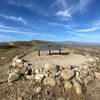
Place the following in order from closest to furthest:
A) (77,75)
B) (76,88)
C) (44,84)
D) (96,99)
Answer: (96,99)
(76,88)
(44,84)
(77,75)

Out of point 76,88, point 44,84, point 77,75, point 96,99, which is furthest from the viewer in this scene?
point 77,75

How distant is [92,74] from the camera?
10.7 feet

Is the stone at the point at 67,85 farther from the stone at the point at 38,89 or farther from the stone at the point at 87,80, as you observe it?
the stone at the point at 38,89

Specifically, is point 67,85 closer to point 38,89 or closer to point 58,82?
point 58,82

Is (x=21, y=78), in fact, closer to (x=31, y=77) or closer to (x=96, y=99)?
(x=31, y=77)

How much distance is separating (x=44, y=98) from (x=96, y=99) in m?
1.64

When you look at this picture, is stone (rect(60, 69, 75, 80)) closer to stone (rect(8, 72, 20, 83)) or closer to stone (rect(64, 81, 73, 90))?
stone (rect(64, 81, 73, 90))

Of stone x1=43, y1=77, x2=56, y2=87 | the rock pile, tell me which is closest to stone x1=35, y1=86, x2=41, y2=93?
the rock pile

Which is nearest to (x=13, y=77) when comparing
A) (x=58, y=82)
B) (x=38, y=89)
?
(x=38, y=89)

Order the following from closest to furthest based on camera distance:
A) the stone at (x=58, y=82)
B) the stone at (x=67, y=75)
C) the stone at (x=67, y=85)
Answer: the stone at (x=67, y=85), the stone at (x=58, y=82), the stone at (x=67, y=75)

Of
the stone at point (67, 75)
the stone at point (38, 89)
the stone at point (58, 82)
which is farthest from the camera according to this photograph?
the stone at point (67, 75)

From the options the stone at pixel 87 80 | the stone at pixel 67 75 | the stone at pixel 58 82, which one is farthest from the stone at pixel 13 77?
the stone at pixel 87 80

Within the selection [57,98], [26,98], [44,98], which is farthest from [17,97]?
[57,98]

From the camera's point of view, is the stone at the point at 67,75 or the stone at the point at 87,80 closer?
the stone at the point at 87,80
